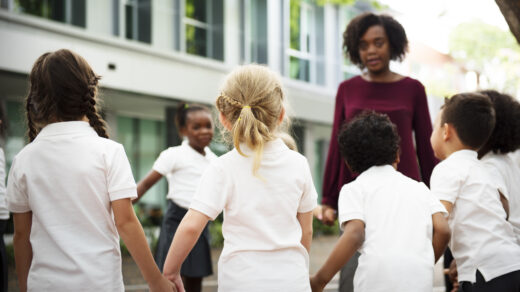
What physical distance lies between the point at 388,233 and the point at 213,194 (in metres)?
0.84

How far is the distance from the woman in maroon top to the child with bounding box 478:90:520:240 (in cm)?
38

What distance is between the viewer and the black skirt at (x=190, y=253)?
17.1 feet

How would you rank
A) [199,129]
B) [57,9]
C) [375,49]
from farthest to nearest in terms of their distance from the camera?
1. [57,9]
2. [199,129]
3. [375,49]

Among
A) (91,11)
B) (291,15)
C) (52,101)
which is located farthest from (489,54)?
(52,101)

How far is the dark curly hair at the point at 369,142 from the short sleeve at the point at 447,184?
0.93 ft

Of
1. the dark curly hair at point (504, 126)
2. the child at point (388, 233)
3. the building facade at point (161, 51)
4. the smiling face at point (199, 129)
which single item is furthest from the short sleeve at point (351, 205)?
the building facade at point (161, 51)

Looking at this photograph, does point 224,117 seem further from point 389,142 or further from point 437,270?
point 437,270

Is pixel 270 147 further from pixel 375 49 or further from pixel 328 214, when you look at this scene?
pixel 375 49

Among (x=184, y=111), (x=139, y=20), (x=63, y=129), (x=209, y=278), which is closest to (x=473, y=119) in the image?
(x=63, y=129)

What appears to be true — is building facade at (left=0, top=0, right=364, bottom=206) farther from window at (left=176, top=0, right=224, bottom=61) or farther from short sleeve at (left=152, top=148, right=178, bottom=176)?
short sleeve at (left=152, top=148, right=178, bottom=176)

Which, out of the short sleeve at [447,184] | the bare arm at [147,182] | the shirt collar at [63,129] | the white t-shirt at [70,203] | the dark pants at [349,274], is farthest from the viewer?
the bare arm at [147,182]

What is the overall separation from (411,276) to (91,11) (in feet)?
34.2

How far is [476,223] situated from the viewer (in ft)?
10.7

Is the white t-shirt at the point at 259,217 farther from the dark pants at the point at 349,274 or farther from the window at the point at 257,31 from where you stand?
the window at the point at 257,31
